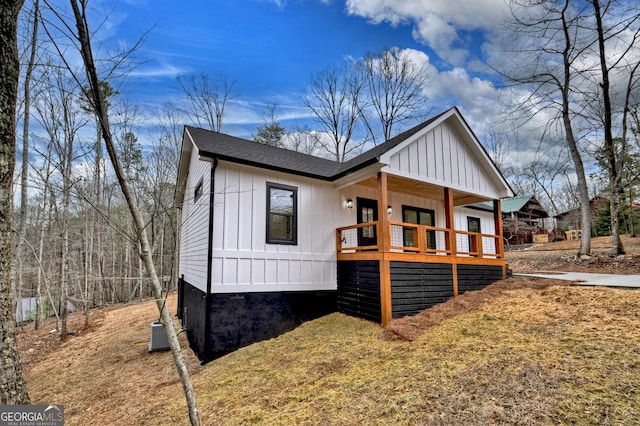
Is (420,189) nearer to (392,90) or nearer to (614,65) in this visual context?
(614,65)

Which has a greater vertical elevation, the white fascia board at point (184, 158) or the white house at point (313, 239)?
the white fascia board at point (184, 158)

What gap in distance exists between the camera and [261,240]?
7117mm

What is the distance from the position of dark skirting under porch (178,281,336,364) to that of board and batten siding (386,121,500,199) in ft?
12.4

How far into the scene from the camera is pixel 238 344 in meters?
6.59

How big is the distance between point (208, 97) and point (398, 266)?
20024 mm

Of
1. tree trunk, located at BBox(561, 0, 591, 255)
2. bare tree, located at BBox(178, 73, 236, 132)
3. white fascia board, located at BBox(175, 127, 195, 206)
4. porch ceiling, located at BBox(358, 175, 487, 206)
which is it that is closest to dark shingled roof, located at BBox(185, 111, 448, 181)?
white fascia board, located at BBox(175, 127, 195, 206)

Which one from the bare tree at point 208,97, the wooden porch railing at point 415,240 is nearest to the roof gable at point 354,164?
the wooden porch railing at point 415,240

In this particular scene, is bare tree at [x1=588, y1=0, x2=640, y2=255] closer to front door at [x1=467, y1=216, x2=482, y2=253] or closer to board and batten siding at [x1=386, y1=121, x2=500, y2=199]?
front door at [x1=467, y1=216, x2=482, y2=253]

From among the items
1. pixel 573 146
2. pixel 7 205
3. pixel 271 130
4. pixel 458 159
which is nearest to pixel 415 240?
pixel 458 159

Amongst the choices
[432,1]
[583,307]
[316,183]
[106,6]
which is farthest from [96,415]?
[432,1]

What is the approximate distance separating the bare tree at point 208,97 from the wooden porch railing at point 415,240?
16.4m

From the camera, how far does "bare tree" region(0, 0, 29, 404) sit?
269cm

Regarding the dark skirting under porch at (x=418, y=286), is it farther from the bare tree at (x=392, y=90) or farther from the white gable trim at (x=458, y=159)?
the bare tree at (x=392, y=90)

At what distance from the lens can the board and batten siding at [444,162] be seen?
772cm
